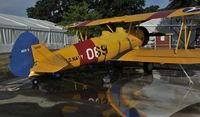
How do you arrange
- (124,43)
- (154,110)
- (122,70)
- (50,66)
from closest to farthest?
(154,110) → (50,66) → (124,43) → (122,70)

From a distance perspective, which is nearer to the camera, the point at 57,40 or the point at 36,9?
the point at 57,40

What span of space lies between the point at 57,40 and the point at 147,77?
93.4ft

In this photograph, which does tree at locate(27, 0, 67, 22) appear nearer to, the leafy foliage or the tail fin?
the leafy foliage

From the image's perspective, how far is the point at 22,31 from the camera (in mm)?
32219

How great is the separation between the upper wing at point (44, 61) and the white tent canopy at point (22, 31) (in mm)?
20752

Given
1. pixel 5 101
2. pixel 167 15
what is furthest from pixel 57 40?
pixel 5 101

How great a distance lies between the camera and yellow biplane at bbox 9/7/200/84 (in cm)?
934

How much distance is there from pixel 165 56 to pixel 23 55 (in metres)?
5.02

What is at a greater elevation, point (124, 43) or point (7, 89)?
point (124, 43)

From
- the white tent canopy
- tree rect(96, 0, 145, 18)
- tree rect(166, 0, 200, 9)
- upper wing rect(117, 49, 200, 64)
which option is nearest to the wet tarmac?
upper wing rect(117, 49, 200, 64)

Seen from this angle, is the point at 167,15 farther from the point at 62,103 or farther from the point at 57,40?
the point at 57,40

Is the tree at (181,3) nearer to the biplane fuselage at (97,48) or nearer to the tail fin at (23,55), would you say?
the biplane fuselage at (97,48)

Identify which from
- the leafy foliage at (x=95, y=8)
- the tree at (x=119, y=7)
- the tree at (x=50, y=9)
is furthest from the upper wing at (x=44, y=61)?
the tree at (x=50, y=9)

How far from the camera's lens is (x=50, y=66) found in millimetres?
9195
